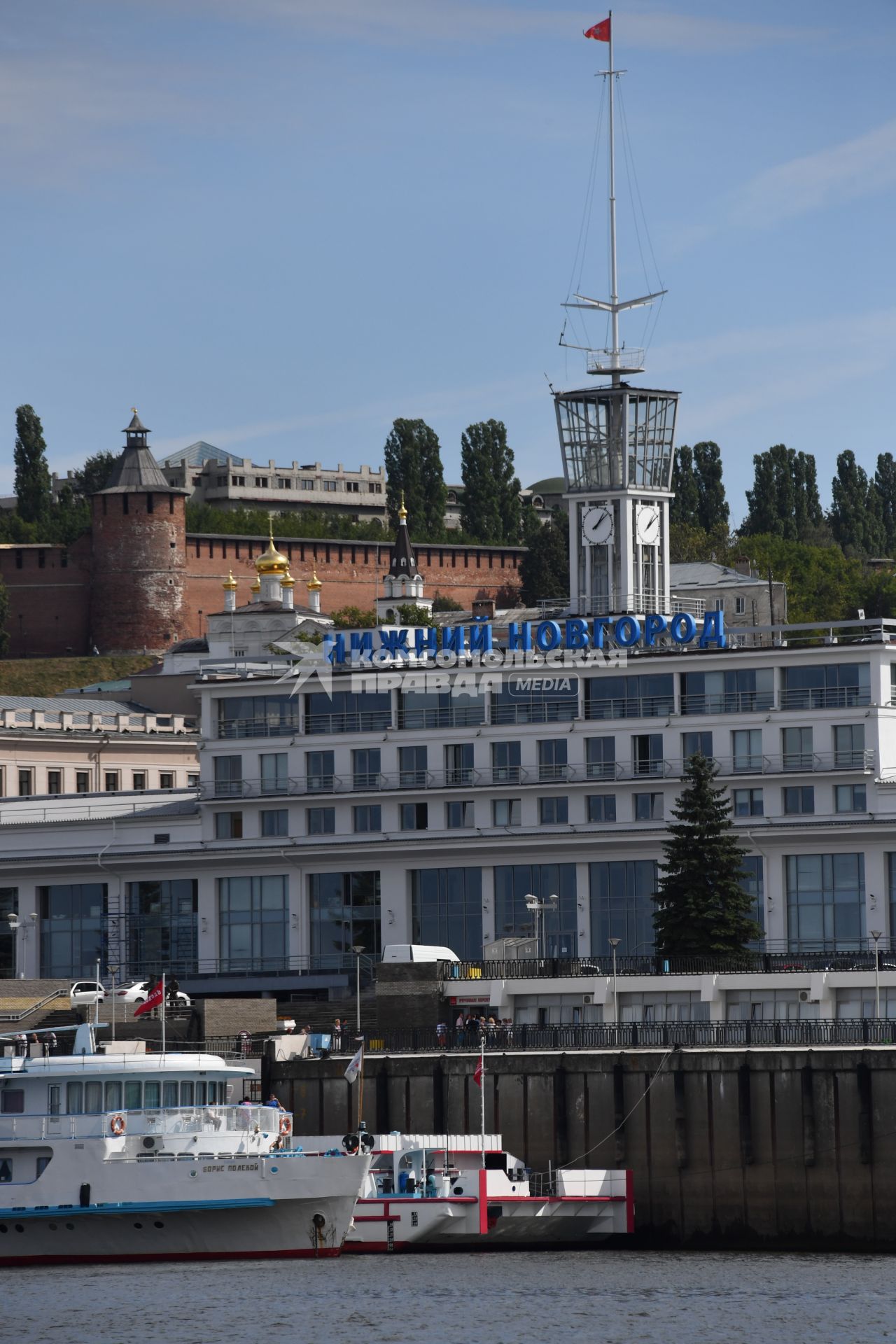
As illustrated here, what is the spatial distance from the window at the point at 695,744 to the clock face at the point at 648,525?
20.1 metres

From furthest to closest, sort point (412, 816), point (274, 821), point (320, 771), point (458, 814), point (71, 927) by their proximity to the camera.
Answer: point (71, 927)
point (274, 821)
point (320, 771)
point (412, 816)
point (458, 814)

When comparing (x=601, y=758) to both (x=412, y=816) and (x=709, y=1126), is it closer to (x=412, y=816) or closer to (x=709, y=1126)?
(x=412, y=816)

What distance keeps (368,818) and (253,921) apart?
621cm

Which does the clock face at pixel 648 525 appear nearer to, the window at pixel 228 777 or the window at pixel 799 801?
the window at pixel 228 777

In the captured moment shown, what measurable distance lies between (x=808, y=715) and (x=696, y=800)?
11.2m

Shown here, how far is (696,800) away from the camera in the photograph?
107 metres

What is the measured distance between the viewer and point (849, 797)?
115062 mm

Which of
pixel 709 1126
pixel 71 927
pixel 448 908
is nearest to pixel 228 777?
pixel 71 927

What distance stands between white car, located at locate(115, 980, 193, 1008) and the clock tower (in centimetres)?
3468

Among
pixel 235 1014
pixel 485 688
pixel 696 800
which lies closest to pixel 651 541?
pixel 485 688

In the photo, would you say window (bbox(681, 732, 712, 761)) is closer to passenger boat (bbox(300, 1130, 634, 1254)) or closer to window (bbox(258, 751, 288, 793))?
window (bbox(258, 751, 288, 793))

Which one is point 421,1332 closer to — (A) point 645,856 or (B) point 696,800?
(B) point 696,800

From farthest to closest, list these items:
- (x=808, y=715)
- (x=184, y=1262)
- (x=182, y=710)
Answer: (x=182, y=710) → (x=808, y=715) → (x=184, y=1262)

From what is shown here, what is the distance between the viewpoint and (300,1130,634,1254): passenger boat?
83688mm
